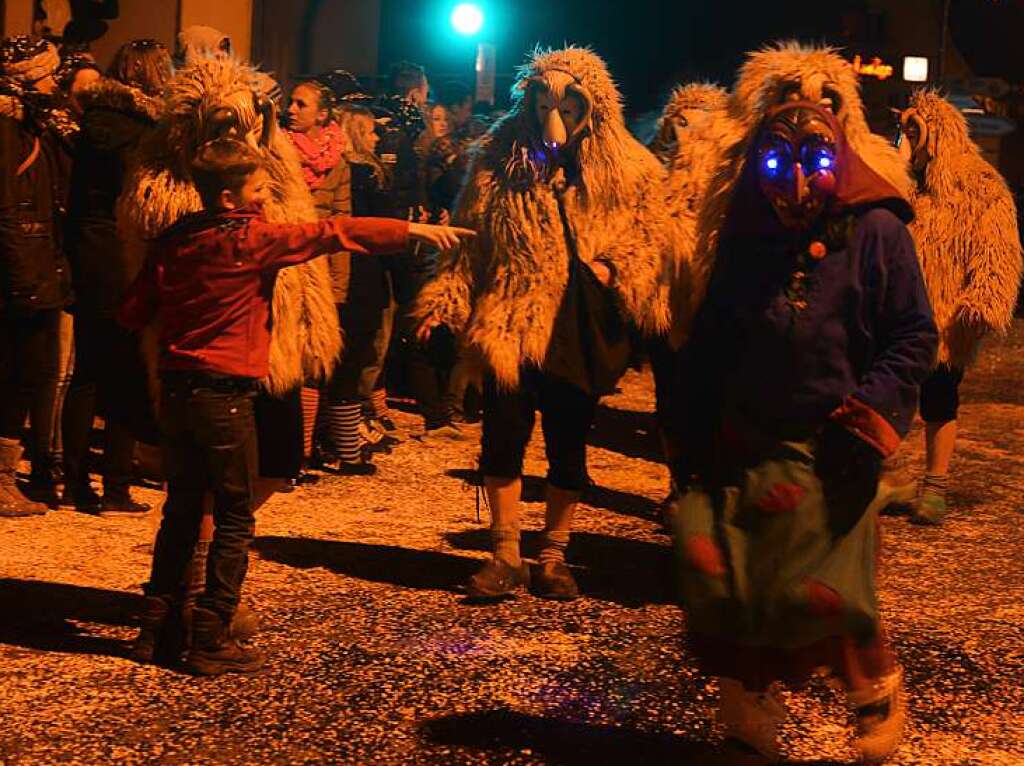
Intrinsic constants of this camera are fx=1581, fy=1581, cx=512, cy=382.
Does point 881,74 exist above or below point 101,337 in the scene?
above

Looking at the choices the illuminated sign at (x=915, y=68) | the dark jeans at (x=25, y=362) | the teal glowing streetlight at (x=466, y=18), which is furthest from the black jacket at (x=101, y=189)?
the illuminated sign at (x=915, y=68)

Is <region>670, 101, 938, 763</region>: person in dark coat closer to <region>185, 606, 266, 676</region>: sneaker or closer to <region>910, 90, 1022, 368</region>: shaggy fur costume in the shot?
<region>185, 606, 266, 676</region>: sneaker

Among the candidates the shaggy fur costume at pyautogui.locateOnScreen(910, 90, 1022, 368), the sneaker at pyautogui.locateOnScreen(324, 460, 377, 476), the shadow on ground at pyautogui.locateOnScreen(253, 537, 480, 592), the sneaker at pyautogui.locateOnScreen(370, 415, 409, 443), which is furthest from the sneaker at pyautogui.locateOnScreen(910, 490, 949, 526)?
the sneaker at pyautogui.locateOnScreen(370, 415, 409, 443)

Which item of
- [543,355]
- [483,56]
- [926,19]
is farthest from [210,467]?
[926,19]

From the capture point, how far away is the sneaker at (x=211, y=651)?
5.15 meters

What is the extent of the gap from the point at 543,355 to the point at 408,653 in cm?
136

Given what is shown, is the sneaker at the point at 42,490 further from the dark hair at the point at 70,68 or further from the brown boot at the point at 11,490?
the dark hair at the point at 70,68

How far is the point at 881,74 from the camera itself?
22438mm

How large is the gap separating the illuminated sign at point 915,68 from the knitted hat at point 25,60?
19.0 m

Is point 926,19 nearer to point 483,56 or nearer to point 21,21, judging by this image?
point 483,56

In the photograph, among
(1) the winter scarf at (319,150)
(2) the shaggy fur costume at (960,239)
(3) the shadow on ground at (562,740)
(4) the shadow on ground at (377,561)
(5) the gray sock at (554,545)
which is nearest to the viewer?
(3) the shadow on ground at (562,740)

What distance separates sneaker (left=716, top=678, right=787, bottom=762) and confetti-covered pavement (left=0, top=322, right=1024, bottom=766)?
54mm

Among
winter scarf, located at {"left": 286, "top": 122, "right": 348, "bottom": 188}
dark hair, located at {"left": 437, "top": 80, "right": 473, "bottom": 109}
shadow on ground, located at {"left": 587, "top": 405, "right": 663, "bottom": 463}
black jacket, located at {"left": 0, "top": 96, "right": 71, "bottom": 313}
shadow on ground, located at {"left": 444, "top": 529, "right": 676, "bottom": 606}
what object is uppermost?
dark hair, located at {"left": 437, "top": 80, "right": 473, "bottom": 109}

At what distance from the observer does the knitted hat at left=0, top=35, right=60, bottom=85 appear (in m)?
7.05
